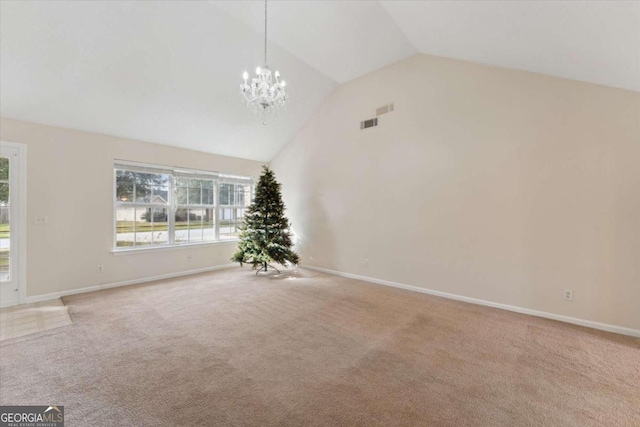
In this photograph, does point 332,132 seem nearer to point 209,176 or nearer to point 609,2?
point 209,176

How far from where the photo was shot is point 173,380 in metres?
2.04

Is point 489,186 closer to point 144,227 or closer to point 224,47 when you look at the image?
point 224,47

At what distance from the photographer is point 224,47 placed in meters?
3.73

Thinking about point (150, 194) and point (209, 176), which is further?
point (209, 176)

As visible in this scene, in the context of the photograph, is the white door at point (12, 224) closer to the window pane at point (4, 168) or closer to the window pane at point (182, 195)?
the window pane at point (4, 168)

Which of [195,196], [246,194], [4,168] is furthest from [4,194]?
[246,194]

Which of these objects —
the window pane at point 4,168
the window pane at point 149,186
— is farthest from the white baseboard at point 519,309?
the window pane at point 4,168

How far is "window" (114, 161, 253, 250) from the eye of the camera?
4629mm

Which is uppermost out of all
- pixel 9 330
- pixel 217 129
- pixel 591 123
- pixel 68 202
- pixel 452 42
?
pixel 452 42

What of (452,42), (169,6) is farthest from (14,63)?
(452,42)

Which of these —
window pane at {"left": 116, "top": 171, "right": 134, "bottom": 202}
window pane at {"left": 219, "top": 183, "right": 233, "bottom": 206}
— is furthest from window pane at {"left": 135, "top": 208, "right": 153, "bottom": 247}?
window pane at {"left": 219, "top": 183, "right": 233, "bottom": 206}

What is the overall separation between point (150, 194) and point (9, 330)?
2629 millimetres

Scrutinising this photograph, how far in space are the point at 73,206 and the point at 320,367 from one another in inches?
175

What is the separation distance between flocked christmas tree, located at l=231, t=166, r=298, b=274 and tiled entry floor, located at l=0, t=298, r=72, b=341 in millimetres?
2689
